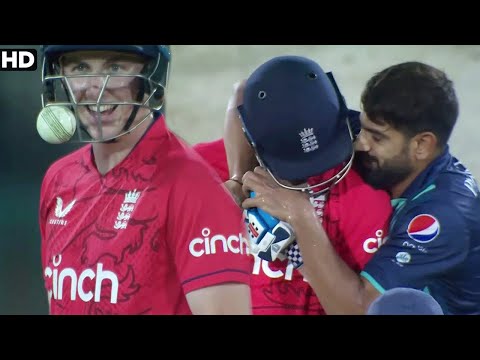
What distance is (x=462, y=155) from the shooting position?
1813mm

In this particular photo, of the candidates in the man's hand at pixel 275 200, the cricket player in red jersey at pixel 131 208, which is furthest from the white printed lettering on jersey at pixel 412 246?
the cricket player in red jersey at pixel 131 208

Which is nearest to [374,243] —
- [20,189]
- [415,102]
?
[415,102]

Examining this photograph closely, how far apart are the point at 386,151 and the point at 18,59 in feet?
2.97

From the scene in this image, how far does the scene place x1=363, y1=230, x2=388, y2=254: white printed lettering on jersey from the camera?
1.82 m

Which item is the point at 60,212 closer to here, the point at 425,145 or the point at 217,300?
the point at 217,300

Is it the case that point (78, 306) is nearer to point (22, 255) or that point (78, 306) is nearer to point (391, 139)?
point (22, 255)

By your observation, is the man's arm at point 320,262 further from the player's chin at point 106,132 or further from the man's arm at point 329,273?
the player's chin at point 106,132

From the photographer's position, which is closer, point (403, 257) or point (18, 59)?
point (403, 257)

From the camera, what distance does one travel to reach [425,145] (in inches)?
71.1

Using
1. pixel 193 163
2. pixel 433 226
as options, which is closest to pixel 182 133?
pixel 193 163

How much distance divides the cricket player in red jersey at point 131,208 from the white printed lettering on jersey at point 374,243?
0.27 metres

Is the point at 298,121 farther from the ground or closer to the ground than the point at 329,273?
farther from the ground

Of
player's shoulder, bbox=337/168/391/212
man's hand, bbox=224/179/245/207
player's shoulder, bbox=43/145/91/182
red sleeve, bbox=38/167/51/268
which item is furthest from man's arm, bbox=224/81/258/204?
red sleeve, bbox=38/167/51/268

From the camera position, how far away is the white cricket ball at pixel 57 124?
179 cm
